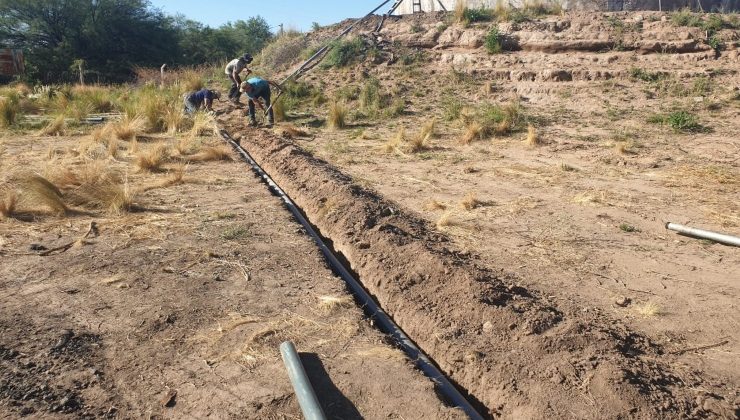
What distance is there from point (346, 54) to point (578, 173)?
37.2ft

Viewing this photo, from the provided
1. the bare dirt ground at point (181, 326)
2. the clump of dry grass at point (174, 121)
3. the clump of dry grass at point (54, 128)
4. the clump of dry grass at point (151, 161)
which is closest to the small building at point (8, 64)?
the clump of dry grass at point (54, 128)

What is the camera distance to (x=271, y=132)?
11648 millimetres

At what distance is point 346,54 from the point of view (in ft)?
59.0

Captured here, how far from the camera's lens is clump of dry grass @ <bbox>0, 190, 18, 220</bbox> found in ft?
18.9

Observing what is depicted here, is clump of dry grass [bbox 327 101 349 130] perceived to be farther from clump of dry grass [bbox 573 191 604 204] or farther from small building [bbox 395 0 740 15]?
small building [bbox 395 0 740 15]

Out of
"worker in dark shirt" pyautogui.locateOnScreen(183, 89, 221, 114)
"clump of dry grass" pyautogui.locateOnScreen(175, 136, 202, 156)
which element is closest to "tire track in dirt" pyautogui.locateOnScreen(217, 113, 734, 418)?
"clump of dry grass" pyautogui.locateOnScreen(175, 136, 202, 156)

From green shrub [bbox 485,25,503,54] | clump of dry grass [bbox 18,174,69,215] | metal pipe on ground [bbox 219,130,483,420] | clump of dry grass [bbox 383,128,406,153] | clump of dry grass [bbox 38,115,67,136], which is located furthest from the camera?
green shrub [bbox 485,25,503,54]

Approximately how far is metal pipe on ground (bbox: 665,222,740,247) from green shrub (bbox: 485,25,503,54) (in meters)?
11.2

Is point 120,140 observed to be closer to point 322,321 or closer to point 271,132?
point 271,132

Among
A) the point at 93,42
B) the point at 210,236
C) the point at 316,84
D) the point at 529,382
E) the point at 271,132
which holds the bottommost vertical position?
the point at 529,382

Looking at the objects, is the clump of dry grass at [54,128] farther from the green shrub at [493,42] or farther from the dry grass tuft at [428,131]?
the green shrub at [493,42]

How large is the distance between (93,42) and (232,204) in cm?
2866

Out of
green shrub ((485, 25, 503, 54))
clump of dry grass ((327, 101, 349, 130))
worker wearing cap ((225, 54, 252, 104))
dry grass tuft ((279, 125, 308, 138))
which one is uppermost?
green shrub ((485, 25, 503, 54))

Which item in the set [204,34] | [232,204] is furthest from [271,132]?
[204,34]
